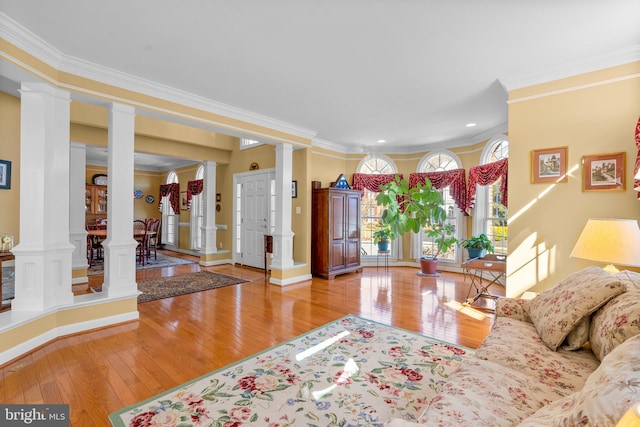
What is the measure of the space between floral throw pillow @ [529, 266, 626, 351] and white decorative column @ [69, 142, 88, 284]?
20.7 feet

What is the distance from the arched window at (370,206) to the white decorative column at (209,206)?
11.3ft

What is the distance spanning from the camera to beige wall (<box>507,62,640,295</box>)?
2641 mm

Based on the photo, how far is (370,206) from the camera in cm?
718

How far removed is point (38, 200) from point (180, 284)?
2.61 m

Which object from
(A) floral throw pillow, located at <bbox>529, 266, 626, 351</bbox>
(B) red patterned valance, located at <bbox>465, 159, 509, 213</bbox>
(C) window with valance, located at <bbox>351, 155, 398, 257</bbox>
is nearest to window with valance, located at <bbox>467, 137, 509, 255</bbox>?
(B) red patterned valance, located at <bbox>465, 159, 509, 213</bbox>

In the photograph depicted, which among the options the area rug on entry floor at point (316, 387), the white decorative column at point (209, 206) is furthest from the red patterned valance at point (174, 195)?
the area rug on entry floor at point (316, 387)

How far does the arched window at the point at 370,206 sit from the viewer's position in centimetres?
706

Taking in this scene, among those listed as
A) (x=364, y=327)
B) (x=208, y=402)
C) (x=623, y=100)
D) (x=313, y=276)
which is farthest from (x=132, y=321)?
(x=623, y=100)

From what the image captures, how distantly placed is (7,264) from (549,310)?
602cm

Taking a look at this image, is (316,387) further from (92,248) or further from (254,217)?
(92,248)

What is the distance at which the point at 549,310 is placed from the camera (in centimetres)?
193

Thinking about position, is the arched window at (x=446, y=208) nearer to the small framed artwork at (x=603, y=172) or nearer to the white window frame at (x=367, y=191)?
the white window frame at (x=367, y=191)

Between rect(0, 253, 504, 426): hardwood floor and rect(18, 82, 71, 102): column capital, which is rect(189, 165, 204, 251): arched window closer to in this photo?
rect(0, 253, 504, 426): hardwood floor

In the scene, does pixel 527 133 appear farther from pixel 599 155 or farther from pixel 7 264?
Answer: pixel 7 264
